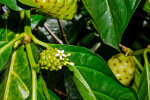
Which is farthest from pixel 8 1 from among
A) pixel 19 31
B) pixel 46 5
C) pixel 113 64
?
pixel 113 64

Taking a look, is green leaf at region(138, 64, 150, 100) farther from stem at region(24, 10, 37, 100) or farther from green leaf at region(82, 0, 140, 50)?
stem at region(24, 10, 37, 100)

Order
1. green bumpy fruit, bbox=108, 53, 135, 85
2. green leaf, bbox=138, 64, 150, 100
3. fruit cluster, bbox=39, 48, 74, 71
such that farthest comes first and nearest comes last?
1. green bumpy fruit, bbox=108, 53, 135, 85
2. green leaf, bbox=138, 64, 150, 100
3. fruit cluster, bbox=39, 48, 74, 71

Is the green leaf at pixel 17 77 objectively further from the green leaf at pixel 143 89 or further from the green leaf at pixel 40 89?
the green leaf at pixel 143 89

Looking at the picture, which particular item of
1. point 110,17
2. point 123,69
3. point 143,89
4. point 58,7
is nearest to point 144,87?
point 143,89

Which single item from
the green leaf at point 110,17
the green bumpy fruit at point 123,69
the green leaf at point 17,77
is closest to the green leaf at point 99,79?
the green leaf at point 110,17

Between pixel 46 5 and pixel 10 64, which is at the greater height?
pixel 46 5

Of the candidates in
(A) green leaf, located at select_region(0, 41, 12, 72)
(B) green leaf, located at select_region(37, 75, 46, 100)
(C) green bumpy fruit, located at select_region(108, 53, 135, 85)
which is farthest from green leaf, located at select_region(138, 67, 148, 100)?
(A) green leaf, located at select_region(0, 41, 12, 72)

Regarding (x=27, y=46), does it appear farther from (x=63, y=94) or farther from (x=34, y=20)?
(x=63, y=94)
